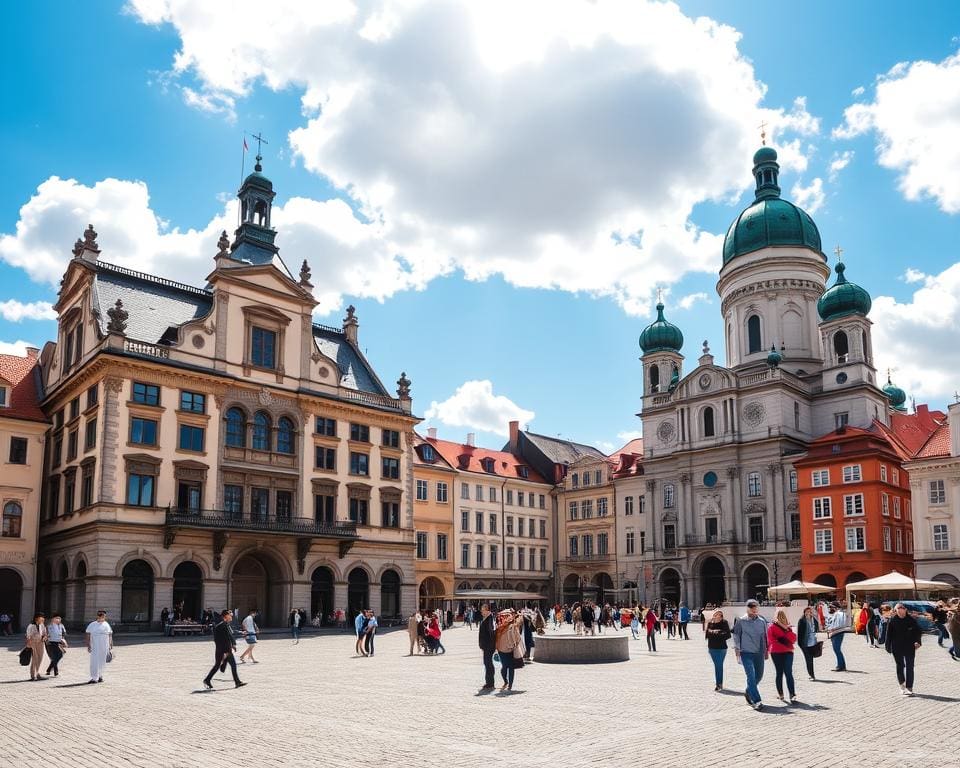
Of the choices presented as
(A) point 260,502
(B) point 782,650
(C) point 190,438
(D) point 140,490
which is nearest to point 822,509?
(A) point 260,502

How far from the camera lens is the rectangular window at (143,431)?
47.0 meters

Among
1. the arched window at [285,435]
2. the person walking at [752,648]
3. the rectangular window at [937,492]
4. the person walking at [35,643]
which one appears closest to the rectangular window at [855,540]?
the rectangular window at [937,492]

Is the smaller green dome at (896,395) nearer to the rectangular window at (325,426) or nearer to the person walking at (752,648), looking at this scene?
the rectangular window at (325,426)

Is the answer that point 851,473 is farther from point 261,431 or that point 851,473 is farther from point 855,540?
point 261,431

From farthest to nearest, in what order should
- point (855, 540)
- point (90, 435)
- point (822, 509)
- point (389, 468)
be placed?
point (822, 509) → point (855, 540) → point (389, 468) → point (90, 435)

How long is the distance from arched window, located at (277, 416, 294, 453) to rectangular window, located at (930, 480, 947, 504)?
133ft

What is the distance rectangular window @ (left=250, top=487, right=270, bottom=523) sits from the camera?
51.4 meters

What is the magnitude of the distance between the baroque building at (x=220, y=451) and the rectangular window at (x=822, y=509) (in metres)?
28.5

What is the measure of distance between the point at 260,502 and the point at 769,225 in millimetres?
51760

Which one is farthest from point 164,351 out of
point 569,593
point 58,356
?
point 569,593

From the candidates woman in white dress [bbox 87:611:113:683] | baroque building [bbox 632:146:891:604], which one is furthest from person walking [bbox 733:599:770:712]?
baroque building [bbox 632:146:891:604]

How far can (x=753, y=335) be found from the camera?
267 feet

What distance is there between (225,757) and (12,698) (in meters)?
9.09

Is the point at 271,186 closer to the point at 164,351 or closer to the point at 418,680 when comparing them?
the point at 164,351
